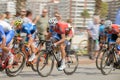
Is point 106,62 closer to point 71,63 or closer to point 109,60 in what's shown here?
point 109,60

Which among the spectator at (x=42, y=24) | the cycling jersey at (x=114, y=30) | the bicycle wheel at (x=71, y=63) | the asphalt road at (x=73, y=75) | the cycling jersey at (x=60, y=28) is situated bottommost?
the asphalt road at (x=73, y=75)

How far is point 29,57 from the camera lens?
14562 millimetres

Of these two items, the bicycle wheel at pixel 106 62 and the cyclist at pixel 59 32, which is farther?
the bicycle wheel at pixel 106 62

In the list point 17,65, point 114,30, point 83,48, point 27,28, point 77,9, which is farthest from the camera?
point 77,9

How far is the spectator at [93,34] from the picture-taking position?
61.2 feet

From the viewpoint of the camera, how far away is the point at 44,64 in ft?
45.2

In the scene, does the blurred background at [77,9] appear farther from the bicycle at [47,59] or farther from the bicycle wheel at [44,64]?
the bicycle wheel at [44,64]

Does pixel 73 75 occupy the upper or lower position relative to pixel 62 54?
lower

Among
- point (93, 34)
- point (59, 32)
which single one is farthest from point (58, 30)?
point (93, 34)

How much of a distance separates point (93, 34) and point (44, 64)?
5.37 m

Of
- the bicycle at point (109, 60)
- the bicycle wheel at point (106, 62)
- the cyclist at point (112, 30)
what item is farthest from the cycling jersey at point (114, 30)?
the bicycle wheel at point (106, 62)

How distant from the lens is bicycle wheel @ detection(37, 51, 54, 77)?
1372cm

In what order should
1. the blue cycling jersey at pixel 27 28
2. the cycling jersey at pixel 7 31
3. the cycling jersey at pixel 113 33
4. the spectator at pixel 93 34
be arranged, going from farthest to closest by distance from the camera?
the spectator at pixel 93 34
the cycling jersey at pixel 113 33
the blue cycling jersey at pixel 27 28
the cycling jersey at pixel 7 31

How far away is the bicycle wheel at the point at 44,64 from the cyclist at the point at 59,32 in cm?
38
